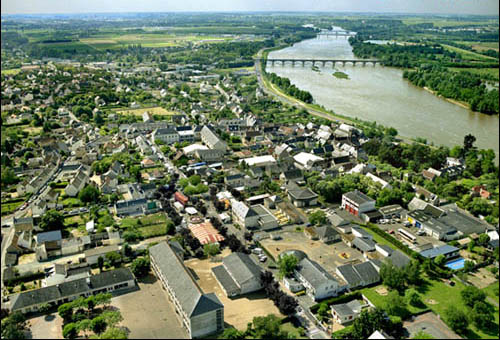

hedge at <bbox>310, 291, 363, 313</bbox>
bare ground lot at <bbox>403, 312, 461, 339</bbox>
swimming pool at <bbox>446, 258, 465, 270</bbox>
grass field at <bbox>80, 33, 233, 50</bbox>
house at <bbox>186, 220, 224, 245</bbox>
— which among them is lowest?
bare ground lot at <bbox>403, 312, 461, 339</bbox>

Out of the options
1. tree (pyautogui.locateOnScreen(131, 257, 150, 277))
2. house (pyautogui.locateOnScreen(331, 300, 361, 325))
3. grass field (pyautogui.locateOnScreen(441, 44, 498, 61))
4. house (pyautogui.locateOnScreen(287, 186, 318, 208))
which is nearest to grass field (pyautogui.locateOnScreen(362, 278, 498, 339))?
A: house (pyautogui.locateOnScreen(331, 300, 361, 325))

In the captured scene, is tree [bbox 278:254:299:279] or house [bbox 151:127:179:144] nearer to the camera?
tree [bbox 278:254:299:279]

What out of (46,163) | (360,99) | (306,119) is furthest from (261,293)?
(360,99)

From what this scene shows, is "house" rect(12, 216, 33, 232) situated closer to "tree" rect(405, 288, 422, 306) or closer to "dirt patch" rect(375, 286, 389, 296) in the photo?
"dirt patch" rect(375, 286, 389, 296)

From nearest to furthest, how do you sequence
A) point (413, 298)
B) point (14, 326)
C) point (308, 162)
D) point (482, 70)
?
point (14, 326) → point (413, 298) → point (308, 162) → point (482, 70)

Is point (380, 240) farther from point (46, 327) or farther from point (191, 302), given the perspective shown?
point (46, 327)

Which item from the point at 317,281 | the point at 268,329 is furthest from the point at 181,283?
the point at 317,281
